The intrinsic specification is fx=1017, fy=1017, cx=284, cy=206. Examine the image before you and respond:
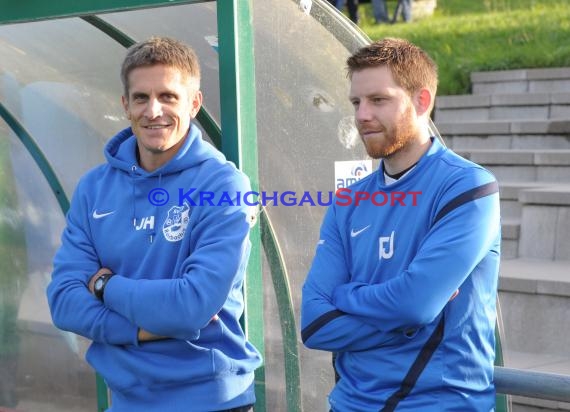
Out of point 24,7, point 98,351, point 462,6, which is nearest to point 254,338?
point 98,351

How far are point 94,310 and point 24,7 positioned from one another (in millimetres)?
1485

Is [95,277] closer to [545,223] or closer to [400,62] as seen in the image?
[400,62]

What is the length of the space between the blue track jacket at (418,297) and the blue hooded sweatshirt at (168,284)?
0.30 m

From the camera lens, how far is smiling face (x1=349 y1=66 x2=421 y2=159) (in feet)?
9.86

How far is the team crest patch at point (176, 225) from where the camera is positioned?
3.20 metres

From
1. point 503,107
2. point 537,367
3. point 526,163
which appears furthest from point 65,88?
point 503,107

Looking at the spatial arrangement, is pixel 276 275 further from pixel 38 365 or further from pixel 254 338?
pixel 38 365

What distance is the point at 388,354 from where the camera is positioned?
2895 millimetres

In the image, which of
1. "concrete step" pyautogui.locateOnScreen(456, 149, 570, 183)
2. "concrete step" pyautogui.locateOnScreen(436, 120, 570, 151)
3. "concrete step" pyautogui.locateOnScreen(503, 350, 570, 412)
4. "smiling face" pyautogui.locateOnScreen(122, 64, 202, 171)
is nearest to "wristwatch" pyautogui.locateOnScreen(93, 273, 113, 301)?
"smiling face" pyautogui.locateOnScreen(122, 64, 202, 171)

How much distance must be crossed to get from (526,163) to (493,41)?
313 cm

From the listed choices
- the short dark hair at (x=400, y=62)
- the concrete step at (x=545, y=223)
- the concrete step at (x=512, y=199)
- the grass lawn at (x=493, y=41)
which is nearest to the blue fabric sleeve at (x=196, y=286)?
the short dark hair at (x=400, y=62)

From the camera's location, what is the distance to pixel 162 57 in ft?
10.7

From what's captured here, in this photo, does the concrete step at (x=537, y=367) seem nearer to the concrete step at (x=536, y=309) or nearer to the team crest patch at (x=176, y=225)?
the concrete step at (x=536, y=309)

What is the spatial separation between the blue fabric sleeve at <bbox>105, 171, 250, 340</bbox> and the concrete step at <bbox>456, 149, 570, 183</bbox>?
14.4 ft
